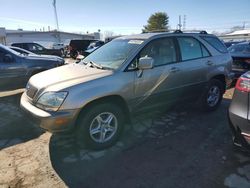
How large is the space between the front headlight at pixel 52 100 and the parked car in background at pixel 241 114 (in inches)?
89.9

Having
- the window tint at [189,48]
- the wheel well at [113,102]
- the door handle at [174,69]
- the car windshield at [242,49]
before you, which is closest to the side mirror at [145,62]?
the wheel well at [113,102]

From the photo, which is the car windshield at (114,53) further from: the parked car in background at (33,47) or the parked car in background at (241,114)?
the parked car in background at (33,47)

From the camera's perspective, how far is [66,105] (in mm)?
3314

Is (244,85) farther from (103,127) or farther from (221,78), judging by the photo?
(221,78)

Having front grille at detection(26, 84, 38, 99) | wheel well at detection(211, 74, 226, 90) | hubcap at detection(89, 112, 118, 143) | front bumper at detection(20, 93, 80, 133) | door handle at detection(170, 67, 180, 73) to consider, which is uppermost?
door handle at detection(170, 67, 180, 73)

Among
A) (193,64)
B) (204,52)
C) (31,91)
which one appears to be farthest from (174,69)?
(31,91)

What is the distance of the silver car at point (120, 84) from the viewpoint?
3402mm

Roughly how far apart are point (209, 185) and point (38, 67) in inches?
235

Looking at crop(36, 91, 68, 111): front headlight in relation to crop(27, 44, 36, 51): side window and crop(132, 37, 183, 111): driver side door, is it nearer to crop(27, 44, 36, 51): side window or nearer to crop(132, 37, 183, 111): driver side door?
crop(132, 37, 183, 111): driver side door

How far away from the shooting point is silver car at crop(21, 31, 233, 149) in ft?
11.2

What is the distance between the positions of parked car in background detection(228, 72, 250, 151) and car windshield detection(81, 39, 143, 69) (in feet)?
5.99

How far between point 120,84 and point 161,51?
1.22m

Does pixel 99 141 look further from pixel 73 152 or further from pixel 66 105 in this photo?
pixel 66 105

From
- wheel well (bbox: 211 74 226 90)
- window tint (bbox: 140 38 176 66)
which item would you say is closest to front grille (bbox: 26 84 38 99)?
window tint (bbox: 140 38 176 66)
